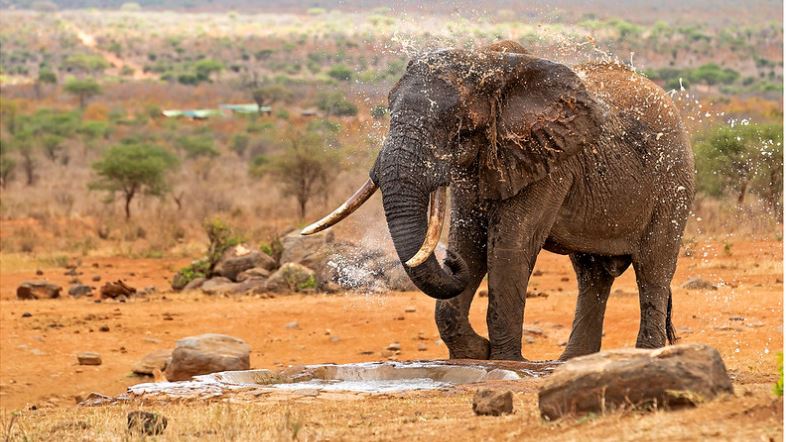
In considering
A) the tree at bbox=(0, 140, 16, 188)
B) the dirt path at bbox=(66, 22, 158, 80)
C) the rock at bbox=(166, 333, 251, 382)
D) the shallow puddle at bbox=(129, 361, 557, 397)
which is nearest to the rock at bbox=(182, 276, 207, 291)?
the rock at bbox=(166, 333, 251, 382)

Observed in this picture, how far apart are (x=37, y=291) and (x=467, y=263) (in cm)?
856

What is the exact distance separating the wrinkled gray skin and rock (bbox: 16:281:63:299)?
26.2 feet

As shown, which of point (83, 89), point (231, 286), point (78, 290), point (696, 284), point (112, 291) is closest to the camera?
point (696, 284)

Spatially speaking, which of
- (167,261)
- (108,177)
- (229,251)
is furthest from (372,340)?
(108,177)

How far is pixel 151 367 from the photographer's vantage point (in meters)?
12.1

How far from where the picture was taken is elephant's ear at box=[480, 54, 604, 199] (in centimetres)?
918

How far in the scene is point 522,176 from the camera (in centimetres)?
926

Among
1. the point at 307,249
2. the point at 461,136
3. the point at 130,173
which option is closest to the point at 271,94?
the point at 130,173

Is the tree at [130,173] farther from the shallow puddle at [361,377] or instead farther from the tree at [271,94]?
the tree at [271,94]

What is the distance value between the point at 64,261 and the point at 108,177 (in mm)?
7409

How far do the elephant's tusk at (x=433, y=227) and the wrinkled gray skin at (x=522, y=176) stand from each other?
0.07 meters

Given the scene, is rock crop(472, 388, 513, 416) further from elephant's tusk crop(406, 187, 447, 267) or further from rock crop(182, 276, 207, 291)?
rock crop(182, 276, 207, 291)

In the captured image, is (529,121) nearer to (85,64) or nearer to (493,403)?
(493,403)

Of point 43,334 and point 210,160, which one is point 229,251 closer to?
point 43,334
